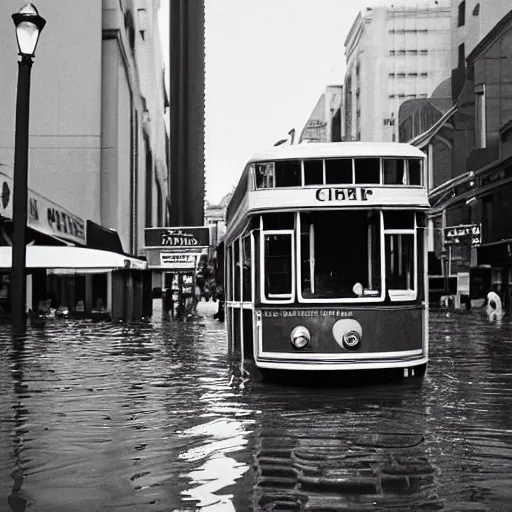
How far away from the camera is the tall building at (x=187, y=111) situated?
11056cm

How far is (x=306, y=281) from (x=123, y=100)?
57997 millimetres

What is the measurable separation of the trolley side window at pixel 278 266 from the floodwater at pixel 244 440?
1.32m

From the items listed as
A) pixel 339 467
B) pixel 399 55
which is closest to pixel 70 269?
pixel 339 467

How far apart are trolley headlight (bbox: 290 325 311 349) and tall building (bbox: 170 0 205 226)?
9728 cm

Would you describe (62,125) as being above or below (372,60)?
below

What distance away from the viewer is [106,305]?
43.9 m

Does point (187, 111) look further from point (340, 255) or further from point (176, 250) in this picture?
point (340, 255)

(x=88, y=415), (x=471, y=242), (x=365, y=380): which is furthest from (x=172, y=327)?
(x=471, y=242)

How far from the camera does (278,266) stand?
1338 cm

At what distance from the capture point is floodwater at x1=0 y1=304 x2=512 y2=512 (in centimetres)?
682

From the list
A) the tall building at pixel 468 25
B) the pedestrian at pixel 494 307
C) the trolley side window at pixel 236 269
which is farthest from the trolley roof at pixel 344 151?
the tall building at pixel 468 25

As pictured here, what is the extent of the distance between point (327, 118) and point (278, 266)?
14802 centimetres

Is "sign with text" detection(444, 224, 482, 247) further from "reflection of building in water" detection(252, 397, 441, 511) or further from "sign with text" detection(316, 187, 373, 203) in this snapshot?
"reflection of building in water" detection(252, 397, 441, 511)

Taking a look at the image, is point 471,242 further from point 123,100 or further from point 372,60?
point 372,60
